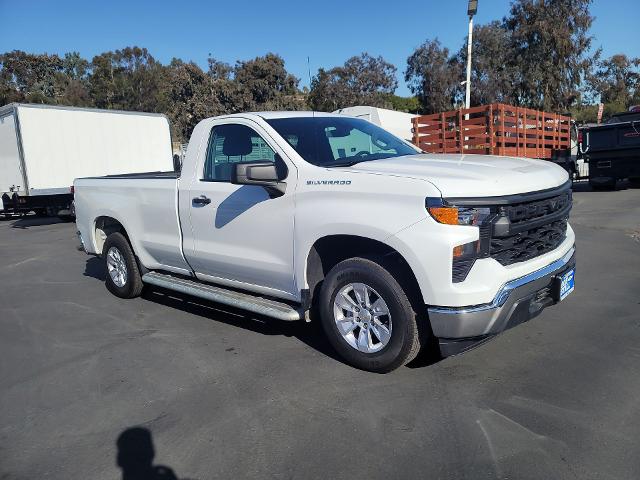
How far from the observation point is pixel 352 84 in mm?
43562

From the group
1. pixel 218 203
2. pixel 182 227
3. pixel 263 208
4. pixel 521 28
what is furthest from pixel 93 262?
pixel 521 28

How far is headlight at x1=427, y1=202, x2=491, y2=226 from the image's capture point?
3.32m

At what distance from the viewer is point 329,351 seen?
14.4 ft

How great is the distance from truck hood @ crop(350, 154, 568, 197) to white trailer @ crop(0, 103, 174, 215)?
12857 mm

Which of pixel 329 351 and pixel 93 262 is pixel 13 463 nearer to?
pixel 329 351

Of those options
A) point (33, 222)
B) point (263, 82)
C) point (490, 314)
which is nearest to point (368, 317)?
point (490, 314)

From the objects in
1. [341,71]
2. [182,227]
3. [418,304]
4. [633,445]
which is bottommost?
[633,445]

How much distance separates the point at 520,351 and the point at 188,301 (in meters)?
3.68

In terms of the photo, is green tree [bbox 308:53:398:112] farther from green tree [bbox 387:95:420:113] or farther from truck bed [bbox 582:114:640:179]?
truck bed [bbox 582:114:640:179]

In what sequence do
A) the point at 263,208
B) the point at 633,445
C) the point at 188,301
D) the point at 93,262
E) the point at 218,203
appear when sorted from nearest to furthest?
the point at 633,445 < the point at 263,208 < the point at 218,203 < the point at 188,301 < the point at 93,262

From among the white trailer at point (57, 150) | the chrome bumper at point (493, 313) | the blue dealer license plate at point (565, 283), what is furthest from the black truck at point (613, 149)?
the white trailer at point (57, 150)

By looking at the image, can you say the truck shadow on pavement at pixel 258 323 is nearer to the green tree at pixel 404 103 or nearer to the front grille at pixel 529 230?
the front grille at pixel 529 230

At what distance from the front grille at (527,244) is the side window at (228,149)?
213cm

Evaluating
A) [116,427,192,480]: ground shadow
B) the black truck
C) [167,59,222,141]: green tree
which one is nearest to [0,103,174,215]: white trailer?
[116,427,192,480]: ground shadow
